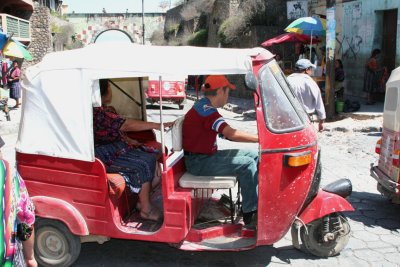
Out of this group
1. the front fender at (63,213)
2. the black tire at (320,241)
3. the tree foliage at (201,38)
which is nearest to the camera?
the front fender at (63,213)

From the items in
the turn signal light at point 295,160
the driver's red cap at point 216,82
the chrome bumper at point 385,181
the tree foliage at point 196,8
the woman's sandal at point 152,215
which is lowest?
the woman's sandal at point 152,215

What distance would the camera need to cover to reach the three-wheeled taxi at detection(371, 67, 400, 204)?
16.5ft

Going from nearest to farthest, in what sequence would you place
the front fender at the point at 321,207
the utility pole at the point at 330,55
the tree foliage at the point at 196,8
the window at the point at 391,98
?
the front fender at the point at 321,207, the window at the point at 391,98, the utility pole at the point at 330,55, the tree foliage at the point at 196,8

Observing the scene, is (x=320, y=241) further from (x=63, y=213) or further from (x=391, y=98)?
(x=63, y=213)

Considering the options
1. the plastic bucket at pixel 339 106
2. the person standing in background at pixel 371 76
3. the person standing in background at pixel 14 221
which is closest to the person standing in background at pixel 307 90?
the person standing in background at pixel 14 221

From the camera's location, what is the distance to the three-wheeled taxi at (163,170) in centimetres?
382

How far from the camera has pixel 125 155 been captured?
4520 millimetres

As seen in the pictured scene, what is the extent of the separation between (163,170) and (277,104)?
1.14 m

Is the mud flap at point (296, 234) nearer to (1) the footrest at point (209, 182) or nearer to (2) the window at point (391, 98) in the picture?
(1) the footrest at point (209, 182)

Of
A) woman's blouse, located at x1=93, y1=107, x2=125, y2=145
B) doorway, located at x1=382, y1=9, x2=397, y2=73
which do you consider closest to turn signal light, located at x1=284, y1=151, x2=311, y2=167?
woman's blouse, located at x1=93, y1=107, x2=125, y2=145

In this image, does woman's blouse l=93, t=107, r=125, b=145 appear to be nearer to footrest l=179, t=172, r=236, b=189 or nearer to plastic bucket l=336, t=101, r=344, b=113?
footrest l=179, t=172, r=236, b=189

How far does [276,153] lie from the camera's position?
12.5 feet

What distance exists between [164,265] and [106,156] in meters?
1.17

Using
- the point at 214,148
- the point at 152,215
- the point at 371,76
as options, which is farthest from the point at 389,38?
the point at 152,215
